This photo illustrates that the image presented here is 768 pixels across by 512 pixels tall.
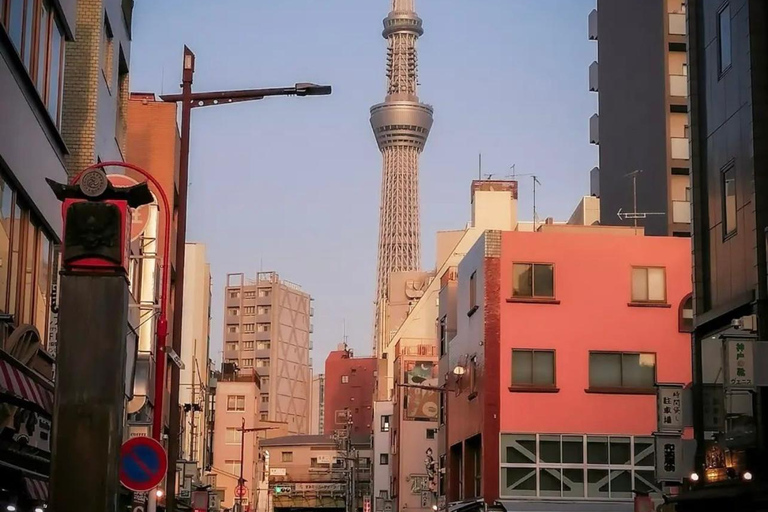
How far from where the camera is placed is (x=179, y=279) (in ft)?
86.1

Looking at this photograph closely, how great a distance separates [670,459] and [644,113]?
1339 inches

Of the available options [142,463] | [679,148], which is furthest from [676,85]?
[142,463]

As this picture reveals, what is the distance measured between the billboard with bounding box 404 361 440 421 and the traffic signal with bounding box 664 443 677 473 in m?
44.2

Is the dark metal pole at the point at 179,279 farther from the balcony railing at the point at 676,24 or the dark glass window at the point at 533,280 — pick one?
the balcony railing at the point at 676,24

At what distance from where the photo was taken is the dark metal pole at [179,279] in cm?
2548

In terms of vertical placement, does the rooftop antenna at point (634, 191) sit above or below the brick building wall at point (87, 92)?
above

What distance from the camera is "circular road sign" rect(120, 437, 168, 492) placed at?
18.5 metres

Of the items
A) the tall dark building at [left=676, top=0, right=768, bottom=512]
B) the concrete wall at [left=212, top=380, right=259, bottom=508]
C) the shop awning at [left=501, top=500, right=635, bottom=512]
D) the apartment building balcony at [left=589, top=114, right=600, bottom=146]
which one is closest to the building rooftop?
the concrete wall at [left=212, top=380, right=259, bottom=508]

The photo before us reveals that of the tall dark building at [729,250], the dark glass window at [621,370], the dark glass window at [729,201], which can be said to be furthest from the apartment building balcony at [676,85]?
the dark glass window at [729,201]

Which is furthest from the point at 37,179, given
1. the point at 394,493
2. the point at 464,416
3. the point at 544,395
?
the point at 394,493

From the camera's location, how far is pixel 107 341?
1481 cm

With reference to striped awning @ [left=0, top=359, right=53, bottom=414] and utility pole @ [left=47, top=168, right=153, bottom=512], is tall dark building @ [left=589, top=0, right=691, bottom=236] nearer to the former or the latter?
striped awning @ [left=0, top=359, right=53, bottom=414]

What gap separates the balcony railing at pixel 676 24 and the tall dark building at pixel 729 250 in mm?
29684

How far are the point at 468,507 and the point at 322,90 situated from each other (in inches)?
1125
